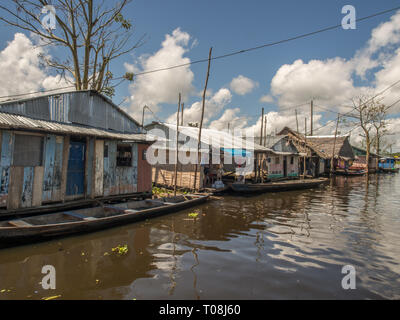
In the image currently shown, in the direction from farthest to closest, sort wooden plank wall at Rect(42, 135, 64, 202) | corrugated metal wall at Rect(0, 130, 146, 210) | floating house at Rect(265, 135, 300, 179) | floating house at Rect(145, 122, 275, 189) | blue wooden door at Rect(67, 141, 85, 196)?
floating house at Rect(265, 135, 300, 179) → floating house at Rect(145, 122, 275, 189) → blue wooden door at Rect(67, 141, 85, 196) → wooden plank wall at Rect(42, 135, 64, 202) → corrugated metal wall at Rect(0, 130, 146, 210)

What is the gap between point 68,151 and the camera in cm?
935

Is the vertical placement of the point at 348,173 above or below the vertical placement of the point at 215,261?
above

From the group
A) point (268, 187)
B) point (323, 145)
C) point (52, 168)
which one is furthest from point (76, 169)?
point (323, 145)

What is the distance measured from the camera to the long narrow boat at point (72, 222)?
6179 mm

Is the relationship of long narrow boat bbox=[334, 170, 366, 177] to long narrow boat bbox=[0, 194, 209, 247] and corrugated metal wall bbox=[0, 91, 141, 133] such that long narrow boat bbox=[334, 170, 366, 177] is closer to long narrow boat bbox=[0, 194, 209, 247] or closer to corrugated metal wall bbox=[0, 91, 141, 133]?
long narrow boat bbox=[0, 194, 209, 247]

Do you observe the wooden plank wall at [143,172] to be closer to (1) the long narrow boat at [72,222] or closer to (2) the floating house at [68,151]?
(2) the floating house at [68,151]

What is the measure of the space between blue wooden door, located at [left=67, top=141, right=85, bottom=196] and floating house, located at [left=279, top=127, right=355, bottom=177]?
2283 cm

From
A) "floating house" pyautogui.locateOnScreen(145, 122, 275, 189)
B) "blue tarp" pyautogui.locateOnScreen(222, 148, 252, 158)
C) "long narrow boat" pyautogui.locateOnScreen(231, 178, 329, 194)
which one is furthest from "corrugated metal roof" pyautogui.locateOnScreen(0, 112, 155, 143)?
"long narrow boat" pyautogui.locateOnScreen(231, 178, 329, 194)

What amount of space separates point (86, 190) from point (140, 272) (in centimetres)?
598

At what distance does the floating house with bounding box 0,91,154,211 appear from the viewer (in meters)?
7.84

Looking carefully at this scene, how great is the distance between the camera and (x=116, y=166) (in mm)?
11250

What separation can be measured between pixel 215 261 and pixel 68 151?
23.2ft

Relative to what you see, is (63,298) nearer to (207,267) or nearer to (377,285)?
(207,267)

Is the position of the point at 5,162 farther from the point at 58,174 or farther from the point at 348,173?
the point at 348,173
